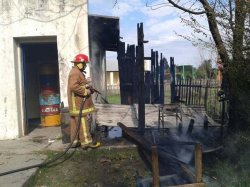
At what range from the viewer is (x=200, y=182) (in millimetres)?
4578

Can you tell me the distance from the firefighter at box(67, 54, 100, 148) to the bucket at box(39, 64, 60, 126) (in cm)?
328

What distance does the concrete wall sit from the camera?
9555 mm

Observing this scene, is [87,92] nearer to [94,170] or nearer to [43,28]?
[94,170]

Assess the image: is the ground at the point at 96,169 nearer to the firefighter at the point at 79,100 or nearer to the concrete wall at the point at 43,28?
the firefighter at the point at 79,100

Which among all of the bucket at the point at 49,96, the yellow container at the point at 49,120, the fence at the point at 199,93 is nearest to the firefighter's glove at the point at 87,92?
the bucket at the point at 49,96

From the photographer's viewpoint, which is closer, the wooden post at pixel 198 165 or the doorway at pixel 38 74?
the wooden post at pixel 198 165

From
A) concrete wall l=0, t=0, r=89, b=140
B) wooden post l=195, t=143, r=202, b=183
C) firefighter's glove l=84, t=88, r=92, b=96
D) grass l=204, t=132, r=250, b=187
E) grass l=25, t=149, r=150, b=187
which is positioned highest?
concrete wall l=0, t=0, r=89, b=140

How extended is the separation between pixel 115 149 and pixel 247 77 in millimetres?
3467

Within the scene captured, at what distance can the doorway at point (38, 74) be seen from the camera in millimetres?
11586

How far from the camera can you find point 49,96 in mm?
11484

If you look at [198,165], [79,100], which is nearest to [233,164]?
[198,165]

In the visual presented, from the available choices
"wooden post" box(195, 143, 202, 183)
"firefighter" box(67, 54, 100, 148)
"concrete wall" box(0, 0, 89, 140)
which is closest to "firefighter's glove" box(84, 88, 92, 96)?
"firefighter" box(67, 54, 100, 148)

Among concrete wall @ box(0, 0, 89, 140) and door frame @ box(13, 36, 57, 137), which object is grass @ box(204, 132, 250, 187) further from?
door frame @ box(13, 36, 57, 137)

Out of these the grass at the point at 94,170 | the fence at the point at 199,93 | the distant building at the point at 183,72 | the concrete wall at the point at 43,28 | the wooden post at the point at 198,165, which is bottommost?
the grass at the point at 94,170
